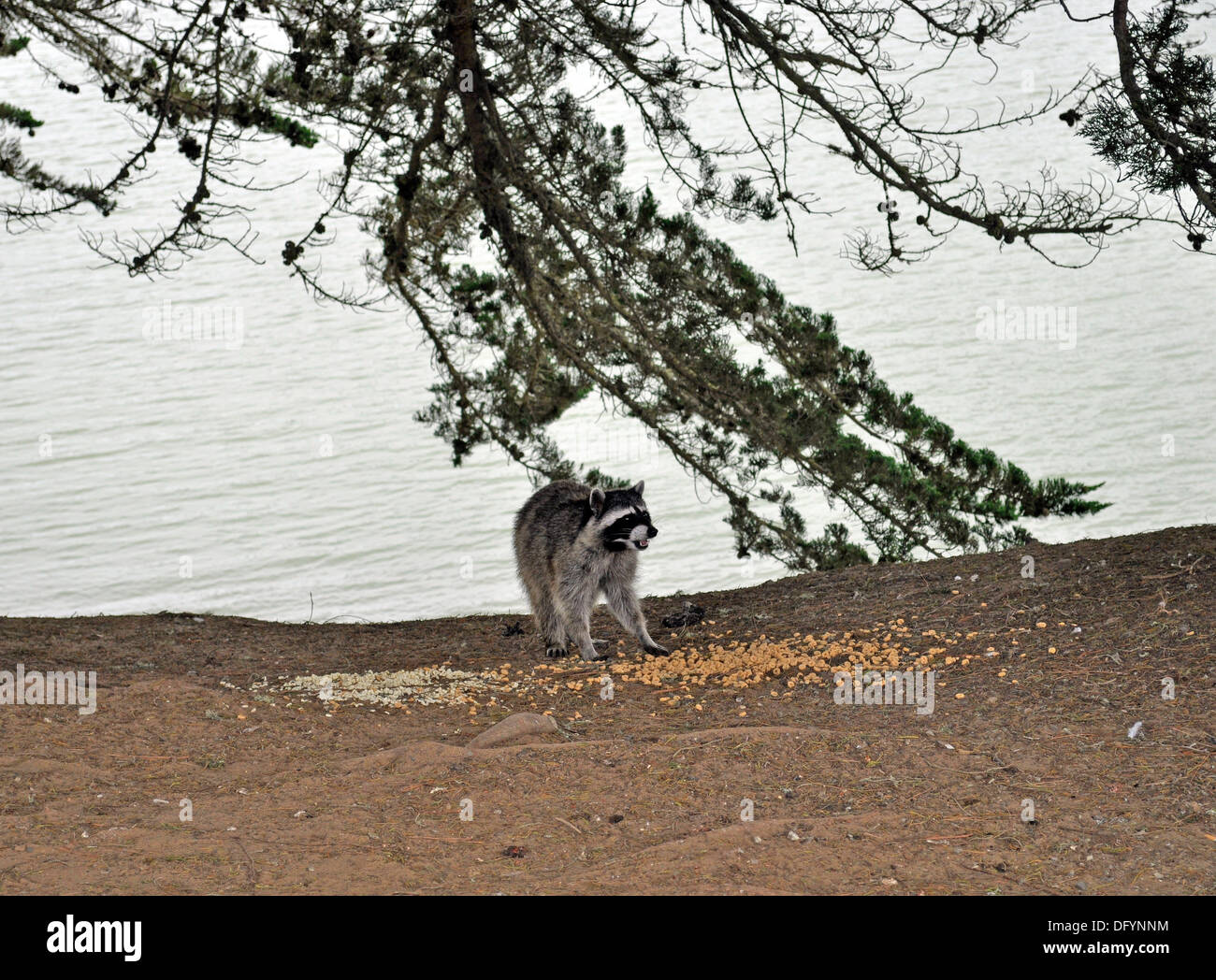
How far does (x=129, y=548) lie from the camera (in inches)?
545

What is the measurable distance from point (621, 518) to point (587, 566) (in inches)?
15.7

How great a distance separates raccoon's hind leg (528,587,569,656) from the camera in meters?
7.71

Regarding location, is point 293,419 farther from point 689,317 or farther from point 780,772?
point 780,772

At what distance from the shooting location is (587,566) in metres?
7.57

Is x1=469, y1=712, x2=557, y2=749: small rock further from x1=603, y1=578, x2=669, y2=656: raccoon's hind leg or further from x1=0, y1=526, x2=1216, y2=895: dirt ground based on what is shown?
x1=603, y1=578, x2=669, y2=656: raccoon's hind leg

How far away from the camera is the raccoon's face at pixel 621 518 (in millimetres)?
7246

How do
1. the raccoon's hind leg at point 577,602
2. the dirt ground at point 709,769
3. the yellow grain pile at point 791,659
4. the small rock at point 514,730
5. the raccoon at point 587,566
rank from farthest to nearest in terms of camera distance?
1. the raccoon's hind leg at point 577,602
2. the raccoon at point 587,566
3. the yellow grain pile at point 791,659
4. the small rock at point 514,730
5. the dirt ground at point 709,769

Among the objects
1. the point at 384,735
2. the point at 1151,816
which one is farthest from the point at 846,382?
the point at 1151,816

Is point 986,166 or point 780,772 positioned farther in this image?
point 986,166

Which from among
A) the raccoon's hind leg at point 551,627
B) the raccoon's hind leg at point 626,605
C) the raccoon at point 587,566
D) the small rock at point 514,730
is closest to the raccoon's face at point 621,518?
the raccoon at point 587,566

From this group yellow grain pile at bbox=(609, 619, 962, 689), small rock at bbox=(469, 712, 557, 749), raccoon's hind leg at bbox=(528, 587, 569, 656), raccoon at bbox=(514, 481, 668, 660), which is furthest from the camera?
raccoon's hind leg at bbox=(528, 587, 569, 656)

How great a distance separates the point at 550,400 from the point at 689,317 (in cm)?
126

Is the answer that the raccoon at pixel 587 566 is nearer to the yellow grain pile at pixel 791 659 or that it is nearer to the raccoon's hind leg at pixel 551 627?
the raccoon's hind leg at pixel 551 627

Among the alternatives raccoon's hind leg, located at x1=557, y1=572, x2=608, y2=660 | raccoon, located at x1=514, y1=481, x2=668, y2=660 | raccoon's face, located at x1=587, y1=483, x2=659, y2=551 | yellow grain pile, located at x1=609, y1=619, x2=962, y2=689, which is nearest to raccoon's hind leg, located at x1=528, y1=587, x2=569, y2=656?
raccoon, located at x1=514, y1=481, x2=668, y2=660
